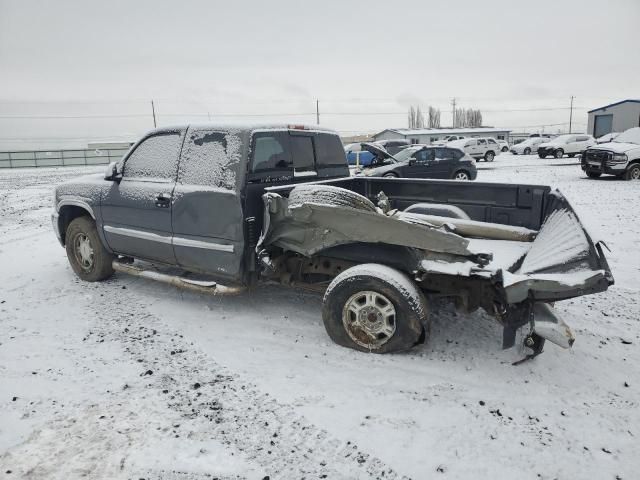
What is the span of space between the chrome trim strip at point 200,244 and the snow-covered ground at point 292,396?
0.74 m

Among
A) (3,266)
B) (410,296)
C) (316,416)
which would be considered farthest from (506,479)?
(3,266)

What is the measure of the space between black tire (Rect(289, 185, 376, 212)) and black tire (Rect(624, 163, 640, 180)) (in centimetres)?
1570

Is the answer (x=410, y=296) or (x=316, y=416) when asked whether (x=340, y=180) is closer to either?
(x=410, y=296)

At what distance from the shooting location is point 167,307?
4.98 meters

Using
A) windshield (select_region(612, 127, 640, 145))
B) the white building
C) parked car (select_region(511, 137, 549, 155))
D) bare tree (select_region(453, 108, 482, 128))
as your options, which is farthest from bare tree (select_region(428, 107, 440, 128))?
windshield (select_region(612, 127, 640, 145))

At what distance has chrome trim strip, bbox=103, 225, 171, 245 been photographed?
4844mm

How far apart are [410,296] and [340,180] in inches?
82.4

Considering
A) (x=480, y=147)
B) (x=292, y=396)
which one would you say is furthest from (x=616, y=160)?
(x=292, y=396)

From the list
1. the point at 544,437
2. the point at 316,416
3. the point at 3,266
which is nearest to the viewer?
the point at 544,437

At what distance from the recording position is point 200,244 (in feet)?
14.8

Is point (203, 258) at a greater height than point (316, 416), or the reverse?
point (203, 258)

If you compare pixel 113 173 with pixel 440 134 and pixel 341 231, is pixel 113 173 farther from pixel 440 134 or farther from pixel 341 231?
pixel 440 134

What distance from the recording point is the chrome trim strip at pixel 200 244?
434 cm

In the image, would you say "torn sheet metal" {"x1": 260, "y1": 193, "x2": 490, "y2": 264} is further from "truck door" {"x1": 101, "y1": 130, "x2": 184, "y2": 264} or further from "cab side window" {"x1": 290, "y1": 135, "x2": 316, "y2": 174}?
"truck door" {"x1": 101, "y1": 130, "x2": 184, "y2": 264}
